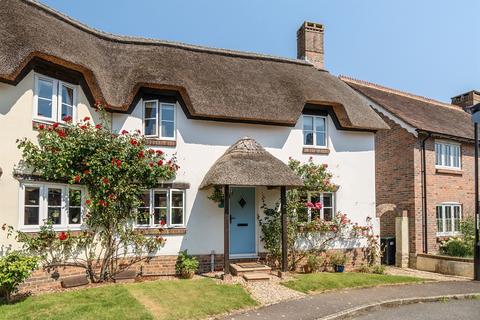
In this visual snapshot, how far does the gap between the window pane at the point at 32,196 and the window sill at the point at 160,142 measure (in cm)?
327

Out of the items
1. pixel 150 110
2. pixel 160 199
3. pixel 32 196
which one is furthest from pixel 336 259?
pixel 32 196

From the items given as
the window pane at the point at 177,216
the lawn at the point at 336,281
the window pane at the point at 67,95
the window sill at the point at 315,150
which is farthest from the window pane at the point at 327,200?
the window pane at the point at 67,95

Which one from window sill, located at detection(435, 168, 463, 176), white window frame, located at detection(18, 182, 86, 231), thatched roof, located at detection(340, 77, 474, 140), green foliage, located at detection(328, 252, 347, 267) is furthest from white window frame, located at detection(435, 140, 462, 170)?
white window frame, located at detection(18, 182, 86, 231)

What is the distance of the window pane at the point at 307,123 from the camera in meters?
14.1

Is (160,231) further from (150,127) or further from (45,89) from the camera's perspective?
(45,89)

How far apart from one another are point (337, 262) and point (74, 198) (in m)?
8.63

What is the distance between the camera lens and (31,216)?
970 centimetres

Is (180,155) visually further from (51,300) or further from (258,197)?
(51,300)

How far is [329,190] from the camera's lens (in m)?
13.8

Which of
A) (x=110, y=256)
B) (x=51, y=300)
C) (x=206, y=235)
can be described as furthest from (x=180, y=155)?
(x=51, y=300)

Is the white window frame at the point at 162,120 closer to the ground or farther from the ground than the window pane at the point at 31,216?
farther from the ground

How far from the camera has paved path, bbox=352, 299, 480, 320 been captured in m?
8.30

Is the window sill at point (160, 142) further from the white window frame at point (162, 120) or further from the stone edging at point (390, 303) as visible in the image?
the stone edging at point (390, 303)

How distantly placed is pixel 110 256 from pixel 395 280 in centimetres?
840
